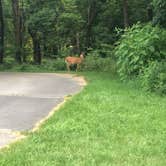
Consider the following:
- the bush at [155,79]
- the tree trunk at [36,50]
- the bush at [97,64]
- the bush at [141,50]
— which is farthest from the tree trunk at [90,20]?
the bush at [155,79]

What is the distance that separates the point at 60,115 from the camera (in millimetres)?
9508

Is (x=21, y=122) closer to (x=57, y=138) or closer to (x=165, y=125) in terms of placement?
(x=57, y=138)

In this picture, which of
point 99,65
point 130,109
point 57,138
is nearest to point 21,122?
point 57,138

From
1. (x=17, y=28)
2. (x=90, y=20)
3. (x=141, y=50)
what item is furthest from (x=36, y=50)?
(x=141, y=50)

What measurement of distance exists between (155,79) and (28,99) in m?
3.72

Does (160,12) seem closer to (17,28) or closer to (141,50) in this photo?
(141,50)

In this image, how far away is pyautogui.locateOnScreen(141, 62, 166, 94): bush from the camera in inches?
511

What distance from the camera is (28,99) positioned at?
12.3 m

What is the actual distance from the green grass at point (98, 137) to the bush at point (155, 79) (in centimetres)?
164

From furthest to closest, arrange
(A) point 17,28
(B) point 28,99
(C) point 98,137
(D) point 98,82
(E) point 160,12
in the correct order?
(A) point 17,28 → (E) point 160,12 → (D) point 98,82 → (B) point 28,99 → (C) point 98,137

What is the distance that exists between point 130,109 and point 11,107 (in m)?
2.75

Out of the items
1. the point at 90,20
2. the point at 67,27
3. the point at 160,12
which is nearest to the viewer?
the point at 160,12

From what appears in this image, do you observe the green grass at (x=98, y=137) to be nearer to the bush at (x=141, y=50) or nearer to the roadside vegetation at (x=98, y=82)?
the roadside vegetation at (x=98, y=82)

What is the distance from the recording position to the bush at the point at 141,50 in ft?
52.9
